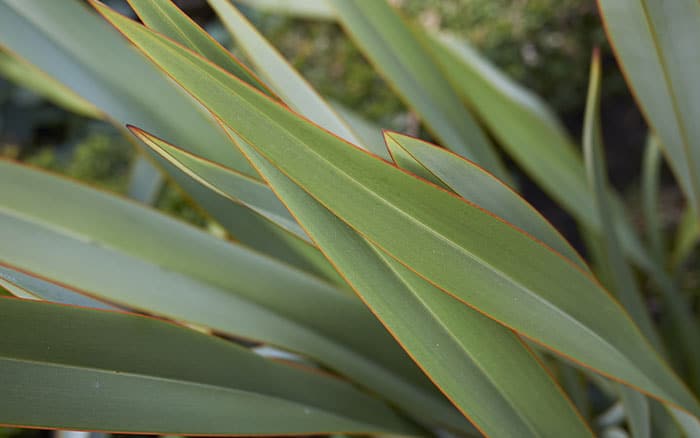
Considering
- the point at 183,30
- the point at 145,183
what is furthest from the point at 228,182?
the point at 145,183

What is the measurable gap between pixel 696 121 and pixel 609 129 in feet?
3.46

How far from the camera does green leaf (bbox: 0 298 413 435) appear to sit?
42 centimetres

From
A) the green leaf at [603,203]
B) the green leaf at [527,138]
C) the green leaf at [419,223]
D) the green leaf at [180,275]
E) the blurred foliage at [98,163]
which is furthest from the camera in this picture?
the blurred foliage at [98,163]

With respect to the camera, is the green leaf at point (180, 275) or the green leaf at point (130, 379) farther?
the green leaf at point (180, 275)

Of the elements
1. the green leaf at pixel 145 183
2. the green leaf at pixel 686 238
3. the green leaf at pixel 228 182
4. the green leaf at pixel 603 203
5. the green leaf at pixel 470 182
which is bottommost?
the green leaf at pixel 686 238

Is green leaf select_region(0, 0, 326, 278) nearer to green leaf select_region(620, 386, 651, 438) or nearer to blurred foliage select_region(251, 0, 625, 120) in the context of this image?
green leaf select_region(620, 386, 651, 438)

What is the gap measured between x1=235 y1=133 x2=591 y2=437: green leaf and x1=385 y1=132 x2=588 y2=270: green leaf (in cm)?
7

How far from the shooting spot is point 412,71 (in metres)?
0.77

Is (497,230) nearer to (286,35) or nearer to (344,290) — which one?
(344,290)

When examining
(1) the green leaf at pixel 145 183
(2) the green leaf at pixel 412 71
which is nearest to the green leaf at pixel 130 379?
(2) the green leaf at pixel 412 71

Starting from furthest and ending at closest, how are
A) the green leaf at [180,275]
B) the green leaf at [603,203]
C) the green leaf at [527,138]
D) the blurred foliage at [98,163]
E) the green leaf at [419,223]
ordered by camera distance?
1. the blurred foliage at [98,163]
2. the green leaf at [527,138]
3. the green leaf at [603,203]
4. the green leaf at [180,275]
5. the green leaf at [419,223]

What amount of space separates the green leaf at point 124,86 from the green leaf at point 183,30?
0.60 feet

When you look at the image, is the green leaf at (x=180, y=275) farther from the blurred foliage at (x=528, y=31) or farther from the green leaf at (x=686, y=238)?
the blurred foliage at (x=528, y=31)

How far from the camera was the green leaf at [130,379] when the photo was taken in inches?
16.7
